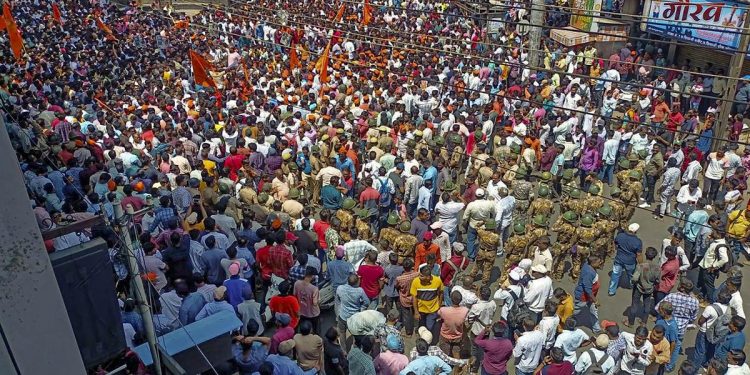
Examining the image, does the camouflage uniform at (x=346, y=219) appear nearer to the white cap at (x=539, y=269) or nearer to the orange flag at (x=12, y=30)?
the white cap at (x=539, y=269)

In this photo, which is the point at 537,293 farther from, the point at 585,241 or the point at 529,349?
the point at 585,241

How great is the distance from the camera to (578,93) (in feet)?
49.8

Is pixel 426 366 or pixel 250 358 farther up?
pixel 250 358

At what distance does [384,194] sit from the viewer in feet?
35.2

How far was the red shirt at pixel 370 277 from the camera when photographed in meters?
8.03

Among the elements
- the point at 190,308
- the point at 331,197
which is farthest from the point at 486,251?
the point at 190,308

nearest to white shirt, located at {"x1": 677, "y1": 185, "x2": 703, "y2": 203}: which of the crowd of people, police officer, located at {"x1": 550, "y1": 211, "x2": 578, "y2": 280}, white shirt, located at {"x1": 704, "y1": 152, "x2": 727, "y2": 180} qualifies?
the crowd of people

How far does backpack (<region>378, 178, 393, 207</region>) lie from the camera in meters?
10.7

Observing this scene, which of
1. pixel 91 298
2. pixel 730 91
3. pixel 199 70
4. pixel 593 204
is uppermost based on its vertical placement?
pixel 91 298

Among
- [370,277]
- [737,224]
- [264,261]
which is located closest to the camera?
[370,277]

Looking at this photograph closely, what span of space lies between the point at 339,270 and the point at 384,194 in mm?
2900

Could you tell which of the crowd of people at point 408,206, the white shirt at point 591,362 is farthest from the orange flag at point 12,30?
the white shirt at point 591,362

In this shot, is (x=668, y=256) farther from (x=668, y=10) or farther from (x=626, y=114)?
(x=668, y=10)

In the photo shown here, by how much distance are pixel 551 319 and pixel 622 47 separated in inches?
637
